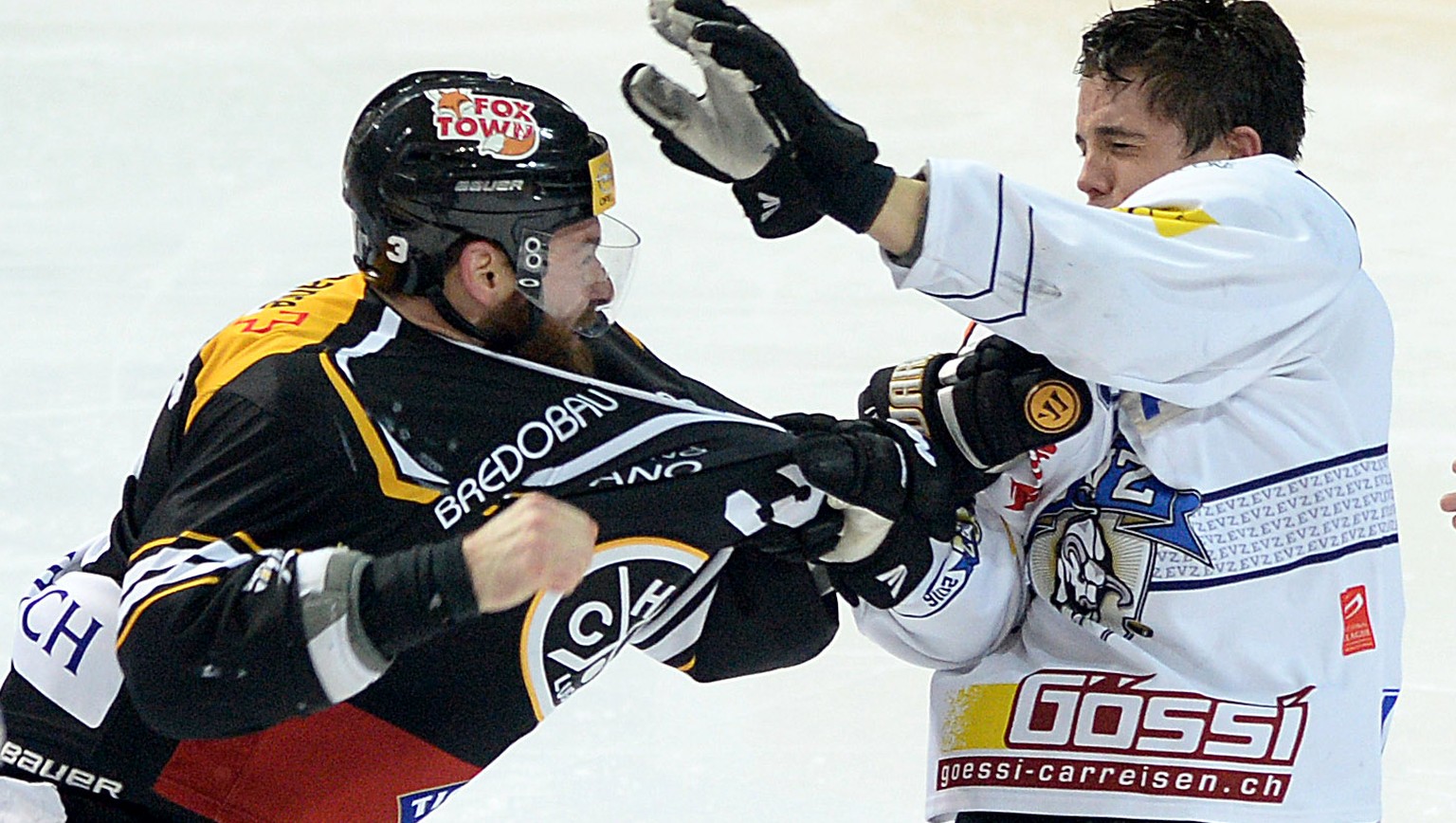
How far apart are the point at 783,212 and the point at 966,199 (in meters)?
0.17

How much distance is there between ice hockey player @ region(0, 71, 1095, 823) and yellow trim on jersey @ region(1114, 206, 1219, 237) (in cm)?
26

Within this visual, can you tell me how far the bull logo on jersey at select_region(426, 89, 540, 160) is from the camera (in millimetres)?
1946

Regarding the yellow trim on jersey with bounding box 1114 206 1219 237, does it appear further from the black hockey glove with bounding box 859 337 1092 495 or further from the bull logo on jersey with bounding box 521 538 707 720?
the bull logo on jersey with bounding box 521 538 707 720

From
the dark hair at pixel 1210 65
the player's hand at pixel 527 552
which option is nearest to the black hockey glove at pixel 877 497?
the player's hand at pixel 527 552

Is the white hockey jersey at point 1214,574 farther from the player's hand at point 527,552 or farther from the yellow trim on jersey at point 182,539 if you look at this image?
the yellow trim on jersey at point 182,539

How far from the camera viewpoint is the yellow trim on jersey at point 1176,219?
188 cm

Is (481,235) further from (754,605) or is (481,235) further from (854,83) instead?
(854,83)

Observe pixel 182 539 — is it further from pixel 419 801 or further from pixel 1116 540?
pixel 1116 540

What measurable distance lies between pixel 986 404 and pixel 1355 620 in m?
0.47

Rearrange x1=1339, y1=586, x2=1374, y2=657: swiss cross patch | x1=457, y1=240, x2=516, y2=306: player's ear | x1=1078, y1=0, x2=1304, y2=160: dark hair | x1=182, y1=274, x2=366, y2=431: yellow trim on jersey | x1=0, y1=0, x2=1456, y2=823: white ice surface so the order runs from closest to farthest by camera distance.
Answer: x1=182, y1=274, x2=366, y2=431: yellow trim on jersey, x1=457, y1=240, x2=516, y2=306: player's ear, x1=1339, y1=586, x2=1374, y2=657: swiss cross patch, x1=1078, y1=0, x2=1304, y2=160: dark hair, x1=0, y1=0, x2=1456, y2=823: white ice surface

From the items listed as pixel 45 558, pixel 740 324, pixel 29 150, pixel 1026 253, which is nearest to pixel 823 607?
pixel 1026 253

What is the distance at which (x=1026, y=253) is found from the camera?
1.83 m

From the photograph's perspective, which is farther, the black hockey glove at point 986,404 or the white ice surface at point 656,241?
the white ice surface at point 656,241

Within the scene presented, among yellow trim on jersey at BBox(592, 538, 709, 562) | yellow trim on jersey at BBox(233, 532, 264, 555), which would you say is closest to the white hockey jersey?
yellow trim on jersey at BBox(592, 538, 709, 562)
